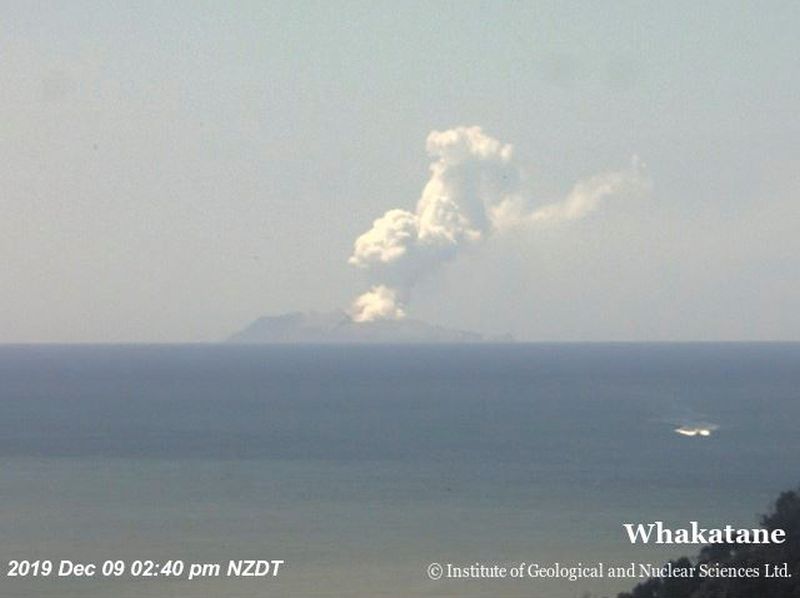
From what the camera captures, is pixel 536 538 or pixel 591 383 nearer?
pixel 536 538

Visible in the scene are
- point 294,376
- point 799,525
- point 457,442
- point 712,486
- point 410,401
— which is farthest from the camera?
point 294,376

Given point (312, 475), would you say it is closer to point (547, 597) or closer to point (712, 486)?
point (712, 486)

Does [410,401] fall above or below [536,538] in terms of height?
above

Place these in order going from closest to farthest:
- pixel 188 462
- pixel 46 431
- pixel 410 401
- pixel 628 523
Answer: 1. pixel 628 523
2. pixel 188 462
3. pixel 46 431
4. pixel 410 401

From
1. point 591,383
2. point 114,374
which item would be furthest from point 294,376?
point 591,383

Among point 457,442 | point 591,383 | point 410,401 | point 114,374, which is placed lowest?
point 457,442

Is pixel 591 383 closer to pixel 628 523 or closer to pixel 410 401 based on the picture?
pixel 410 401
